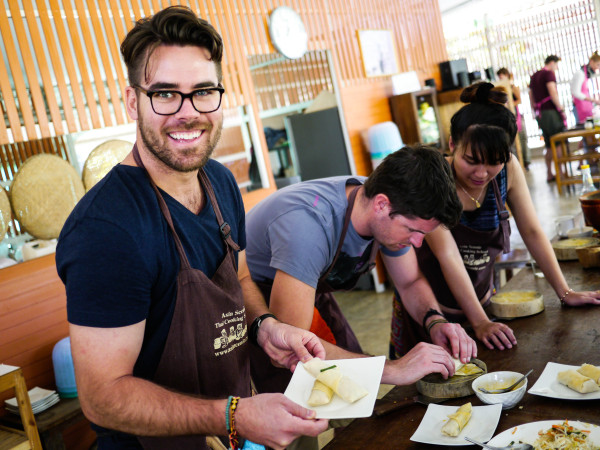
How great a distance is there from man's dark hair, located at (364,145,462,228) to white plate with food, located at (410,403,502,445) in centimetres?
61

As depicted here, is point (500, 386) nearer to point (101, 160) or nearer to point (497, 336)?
point (497, 336)

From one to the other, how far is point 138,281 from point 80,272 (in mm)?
126

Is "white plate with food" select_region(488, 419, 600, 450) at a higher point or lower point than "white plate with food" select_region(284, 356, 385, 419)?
lower

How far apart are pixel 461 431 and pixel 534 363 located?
472 mm

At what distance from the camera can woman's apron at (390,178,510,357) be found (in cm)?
240

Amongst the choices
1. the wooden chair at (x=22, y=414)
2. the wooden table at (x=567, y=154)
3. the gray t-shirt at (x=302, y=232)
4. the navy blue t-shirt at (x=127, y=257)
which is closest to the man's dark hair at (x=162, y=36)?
the navy blue t-shirt at (x=127, y=257)

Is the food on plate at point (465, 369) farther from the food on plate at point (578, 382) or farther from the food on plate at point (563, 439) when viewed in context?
the food on plate at point (563, 439)

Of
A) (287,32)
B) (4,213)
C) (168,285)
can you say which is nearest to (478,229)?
(168,285)

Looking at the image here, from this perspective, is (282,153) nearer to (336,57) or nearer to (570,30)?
(336,57)

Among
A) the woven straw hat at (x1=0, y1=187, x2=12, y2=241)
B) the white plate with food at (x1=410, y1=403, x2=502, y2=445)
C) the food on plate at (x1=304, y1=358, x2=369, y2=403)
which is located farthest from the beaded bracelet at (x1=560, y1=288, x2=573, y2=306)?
the woven straw hat at (x1=0, y1=187, x2=12, y2=241)

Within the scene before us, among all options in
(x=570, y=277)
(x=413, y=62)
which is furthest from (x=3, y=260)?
(x=413, y=62)

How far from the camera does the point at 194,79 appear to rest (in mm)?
1409

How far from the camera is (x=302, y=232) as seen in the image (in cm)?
181

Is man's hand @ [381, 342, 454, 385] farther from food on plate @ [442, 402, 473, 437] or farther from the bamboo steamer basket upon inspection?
the bamboo steamer basket
